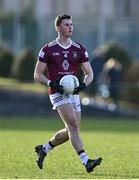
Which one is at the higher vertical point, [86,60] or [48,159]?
[86,60]

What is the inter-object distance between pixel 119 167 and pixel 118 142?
264 inches

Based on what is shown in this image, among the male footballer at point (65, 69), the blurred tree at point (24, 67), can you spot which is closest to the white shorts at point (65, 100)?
the male footballer at point (65, 69)

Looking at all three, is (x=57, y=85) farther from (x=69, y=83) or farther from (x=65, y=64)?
(x=65, y=64)

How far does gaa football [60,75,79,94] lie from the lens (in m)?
13.3

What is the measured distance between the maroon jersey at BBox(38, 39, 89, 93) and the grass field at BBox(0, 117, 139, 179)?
1545mm

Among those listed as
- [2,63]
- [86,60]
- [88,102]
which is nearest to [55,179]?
[86,60]

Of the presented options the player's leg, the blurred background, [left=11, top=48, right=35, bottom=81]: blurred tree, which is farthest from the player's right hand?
[left=11, top=48, right=35, bottom=81]: blurred tree

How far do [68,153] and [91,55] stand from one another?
119 feet

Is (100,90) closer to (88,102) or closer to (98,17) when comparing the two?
(88,102)

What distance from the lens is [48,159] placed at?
15.8 meters

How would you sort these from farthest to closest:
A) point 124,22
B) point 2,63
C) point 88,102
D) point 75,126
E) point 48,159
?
point 124,22
point 2,63
point 88,102
point 48,159
point 75,126

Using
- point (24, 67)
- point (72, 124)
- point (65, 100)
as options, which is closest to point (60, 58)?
point (65, 100)

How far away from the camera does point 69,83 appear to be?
1326cm

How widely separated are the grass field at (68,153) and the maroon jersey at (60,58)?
1.55m
